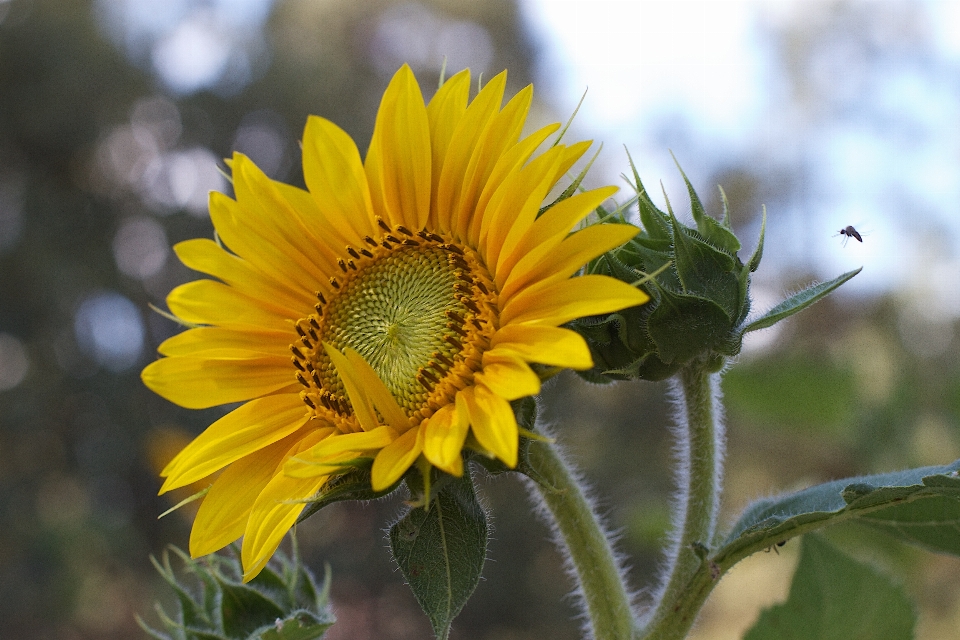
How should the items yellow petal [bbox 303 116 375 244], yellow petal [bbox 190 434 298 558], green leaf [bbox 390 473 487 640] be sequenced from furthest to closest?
yellow petal [bbox 303 116 375 244]
yellow petal [bbox 190 434 298 558]
green leaf [bbox 390 473 487 640]

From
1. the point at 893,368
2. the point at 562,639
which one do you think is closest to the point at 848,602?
the point at 893,368

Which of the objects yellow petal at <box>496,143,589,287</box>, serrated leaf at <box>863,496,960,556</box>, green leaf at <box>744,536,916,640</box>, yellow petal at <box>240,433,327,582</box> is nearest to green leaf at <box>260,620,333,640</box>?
yellow petal at <box>240,433,327,582</box>

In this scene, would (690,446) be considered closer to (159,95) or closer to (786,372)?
(786,372)

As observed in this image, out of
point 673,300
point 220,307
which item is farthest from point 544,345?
point 220,307

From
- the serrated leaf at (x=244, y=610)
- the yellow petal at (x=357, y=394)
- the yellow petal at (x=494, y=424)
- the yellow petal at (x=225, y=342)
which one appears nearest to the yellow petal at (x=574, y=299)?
the yellow petal at (x=494, y=424)

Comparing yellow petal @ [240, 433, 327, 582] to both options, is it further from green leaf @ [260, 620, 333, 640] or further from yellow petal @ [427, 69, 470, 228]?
yellow petal @ [427, 69, 470, 228]

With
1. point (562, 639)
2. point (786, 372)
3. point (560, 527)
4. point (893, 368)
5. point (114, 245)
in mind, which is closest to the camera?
point (560, 527)
